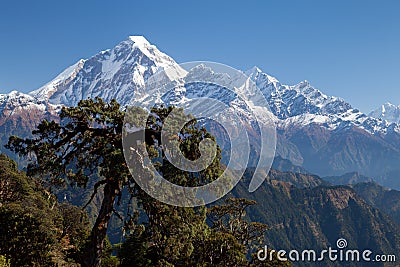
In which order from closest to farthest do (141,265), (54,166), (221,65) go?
(221,65)
(54,166)
(141,265)

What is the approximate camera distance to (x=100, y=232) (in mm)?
16422

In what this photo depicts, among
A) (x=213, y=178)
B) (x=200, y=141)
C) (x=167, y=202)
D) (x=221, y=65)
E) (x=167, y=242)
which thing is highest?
(x=221, y=65)

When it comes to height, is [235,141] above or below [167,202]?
above

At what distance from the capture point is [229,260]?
114 ft

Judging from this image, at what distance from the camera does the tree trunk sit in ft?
53.2

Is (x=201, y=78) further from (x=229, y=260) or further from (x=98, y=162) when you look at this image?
(x=229, y=260)

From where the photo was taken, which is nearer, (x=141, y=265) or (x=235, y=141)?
(x=235, y=141)

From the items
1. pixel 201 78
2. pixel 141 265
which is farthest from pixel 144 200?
pixel 141 265

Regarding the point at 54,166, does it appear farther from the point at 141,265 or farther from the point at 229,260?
the point at 229,260

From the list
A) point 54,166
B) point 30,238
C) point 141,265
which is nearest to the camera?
point 54,166

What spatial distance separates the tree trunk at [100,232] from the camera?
16.2 m

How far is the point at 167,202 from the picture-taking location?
629 inches

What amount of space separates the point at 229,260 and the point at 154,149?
70.2ft

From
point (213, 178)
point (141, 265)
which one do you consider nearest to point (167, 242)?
point (213, 178)
